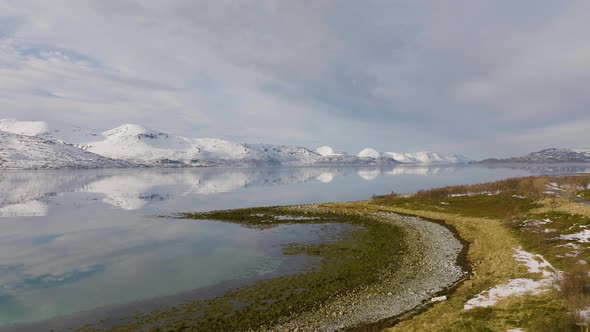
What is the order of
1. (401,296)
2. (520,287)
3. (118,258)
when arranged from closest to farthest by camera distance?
(520,287) → (401,296) → (118,258)

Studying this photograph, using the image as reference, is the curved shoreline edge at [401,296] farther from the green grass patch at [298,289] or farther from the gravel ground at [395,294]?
the green grass patch at [298,289]

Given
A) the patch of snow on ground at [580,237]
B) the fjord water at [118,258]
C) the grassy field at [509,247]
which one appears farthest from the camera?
the patch of snow on ground at [580,237]

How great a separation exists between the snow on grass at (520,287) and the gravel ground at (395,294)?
295 centimetres

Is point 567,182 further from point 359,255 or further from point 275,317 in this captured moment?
point 275,317

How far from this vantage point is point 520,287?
2159cm

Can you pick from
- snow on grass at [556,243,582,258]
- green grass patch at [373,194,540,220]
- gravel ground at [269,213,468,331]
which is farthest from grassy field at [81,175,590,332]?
gravel ground at [269,213,468,331]

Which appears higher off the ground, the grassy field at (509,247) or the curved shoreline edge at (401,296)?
the grassy field at (509,247)

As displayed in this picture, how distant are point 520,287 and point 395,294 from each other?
8.34 meters

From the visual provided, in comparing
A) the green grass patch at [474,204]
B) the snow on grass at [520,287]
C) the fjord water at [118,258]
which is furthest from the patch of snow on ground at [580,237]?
the fjord water at [118,258]

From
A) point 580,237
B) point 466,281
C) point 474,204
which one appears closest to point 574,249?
point 580,237

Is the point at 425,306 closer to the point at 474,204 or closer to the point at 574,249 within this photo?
the point at 574,249

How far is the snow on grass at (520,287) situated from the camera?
64.6 ft

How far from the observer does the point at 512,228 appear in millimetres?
42031

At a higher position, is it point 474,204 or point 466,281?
point 474,204
